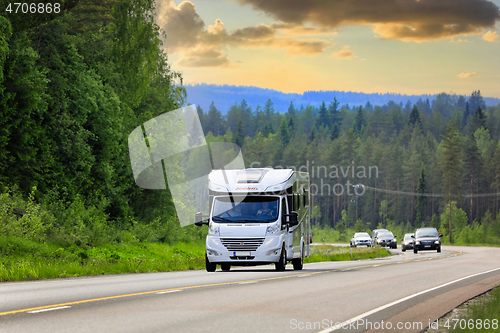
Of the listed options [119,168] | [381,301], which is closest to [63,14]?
[119,168]

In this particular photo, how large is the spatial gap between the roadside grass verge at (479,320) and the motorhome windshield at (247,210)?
31.7ft

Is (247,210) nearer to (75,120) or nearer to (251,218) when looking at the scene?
(251,218)

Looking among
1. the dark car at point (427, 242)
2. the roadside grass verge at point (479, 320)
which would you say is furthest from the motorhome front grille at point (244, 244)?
the dark car at point (427, 242)

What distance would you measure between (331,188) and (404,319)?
156 m

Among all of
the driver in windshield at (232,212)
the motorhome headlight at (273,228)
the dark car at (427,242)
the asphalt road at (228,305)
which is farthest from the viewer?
the dark car at (427,242)

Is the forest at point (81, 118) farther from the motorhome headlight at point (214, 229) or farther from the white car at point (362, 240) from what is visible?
the white car at point (362, 240)

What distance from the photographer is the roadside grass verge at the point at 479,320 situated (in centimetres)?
951

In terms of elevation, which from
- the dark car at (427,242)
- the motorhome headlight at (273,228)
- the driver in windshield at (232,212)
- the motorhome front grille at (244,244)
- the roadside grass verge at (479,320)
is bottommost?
the dark car at (427,242)

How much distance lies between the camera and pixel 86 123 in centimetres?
3556

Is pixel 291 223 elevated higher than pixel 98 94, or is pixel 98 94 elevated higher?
pixel 98 94

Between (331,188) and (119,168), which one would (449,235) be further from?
(119,168)

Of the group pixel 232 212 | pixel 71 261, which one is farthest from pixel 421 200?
pixel 71 261

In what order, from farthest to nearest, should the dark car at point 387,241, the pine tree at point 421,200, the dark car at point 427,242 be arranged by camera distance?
1. the pine tree at point 421,200
2. the dark car at point 387,241
3. the dark car at point 427,242

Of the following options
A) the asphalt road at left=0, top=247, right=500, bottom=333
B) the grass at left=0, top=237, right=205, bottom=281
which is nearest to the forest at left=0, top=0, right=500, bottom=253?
the grass at left=0, top=237, right=205, bottom=281
